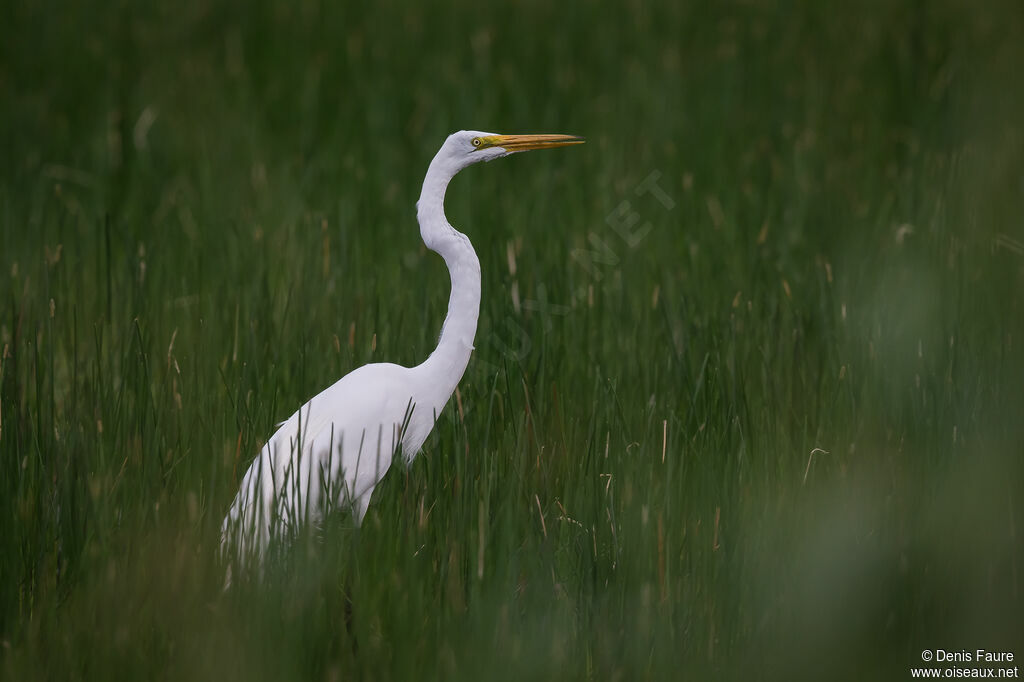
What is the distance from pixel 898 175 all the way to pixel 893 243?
3.57 ft

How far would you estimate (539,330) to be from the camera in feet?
11.7

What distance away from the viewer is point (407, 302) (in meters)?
3.93

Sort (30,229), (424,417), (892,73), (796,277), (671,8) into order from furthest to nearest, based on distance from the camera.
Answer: (671,8) < (892,73) < (30,229) < (796,277) < (424,417)

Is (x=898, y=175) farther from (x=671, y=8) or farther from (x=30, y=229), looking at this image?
(x=30, y=229)

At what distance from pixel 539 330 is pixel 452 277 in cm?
92

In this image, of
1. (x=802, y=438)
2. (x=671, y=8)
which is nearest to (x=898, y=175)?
(x=671, y=8)

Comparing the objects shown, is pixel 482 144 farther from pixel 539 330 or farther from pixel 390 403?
pixel 539 330

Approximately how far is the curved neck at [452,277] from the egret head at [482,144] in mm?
33
